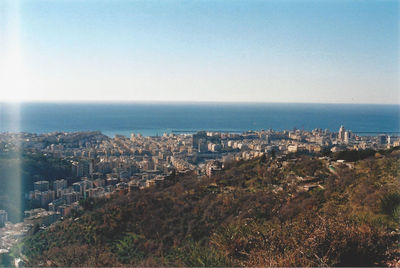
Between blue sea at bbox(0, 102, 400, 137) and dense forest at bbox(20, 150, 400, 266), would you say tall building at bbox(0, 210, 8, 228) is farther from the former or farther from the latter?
blue sea at bbox(0, 102, 400, 137)

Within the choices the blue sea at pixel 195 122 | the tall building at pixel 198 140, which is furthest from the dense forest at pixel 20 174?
the tall building at pixel 198 140

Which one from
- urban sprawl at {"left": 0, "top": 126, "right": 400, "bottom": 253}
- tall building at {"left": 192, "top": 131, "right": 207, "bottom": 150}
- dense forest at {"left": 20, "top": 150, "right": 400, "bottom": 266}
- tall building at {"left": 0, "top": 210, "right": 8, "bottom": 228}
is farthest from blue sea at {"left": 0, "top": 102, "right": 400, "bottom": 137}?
dense forest at {"left": 20, "top": 150, "right": 400, "bottom": 266}

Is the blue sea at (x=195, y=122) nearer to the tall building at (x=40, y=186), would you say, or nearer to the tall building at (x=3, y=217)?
the tall building at (x=40, y=186)

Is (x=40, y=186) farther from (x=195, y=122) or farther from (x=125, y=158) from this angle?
(x=195, y=122)

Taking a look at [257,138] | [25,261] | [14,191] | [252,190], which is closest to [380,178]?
[252,190]

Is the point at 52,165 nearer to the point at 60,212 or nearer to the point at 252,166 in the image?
the point at 60,212
